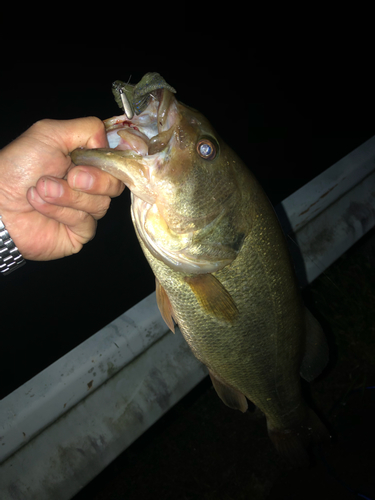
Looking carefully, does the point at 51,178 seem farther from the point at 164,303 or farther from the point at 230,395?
the point at 230,395

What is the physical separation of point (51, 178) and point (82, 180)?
0.56 feet

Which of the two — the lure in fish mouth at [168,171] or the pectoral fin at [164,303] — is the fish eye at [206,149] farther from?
the pectoral fin at [164,303]

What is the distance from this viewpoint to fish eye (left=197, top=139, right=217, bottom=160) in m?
1.62

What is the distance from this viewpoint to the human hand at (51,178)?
5.53ft

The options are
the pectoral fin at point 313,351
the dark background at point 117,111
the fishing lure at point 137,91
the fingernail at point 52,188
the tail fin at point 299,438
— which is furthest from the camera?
the dark background at point 117,111

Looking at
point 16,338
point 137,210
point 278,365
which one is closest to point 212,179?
point 137,210

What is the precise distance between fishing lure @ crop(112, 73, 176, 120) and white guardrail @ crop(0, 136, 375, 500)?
5.72 ft

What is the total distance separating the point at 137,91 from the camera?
4.86ft

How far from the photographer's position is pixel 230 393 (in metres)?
2.30

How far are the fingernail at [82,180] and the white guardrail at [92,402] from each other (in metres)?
1.44

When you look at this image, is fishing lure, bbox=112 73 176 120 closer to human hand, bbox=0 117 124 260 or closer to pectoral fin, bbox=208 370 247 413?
human hand, bbox=0 117 124 260

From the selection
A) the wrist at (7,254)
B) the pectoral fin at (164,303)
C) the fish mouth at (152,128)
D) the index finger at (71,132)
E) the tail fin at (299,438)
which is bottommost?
the tail fin at (299,438)

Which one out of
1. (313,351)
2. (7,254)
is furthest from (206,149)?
(313,351)

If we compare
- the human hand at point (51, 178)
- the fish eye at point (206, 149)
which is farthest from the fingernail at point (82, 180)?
the fish eye at point (206, 149)
